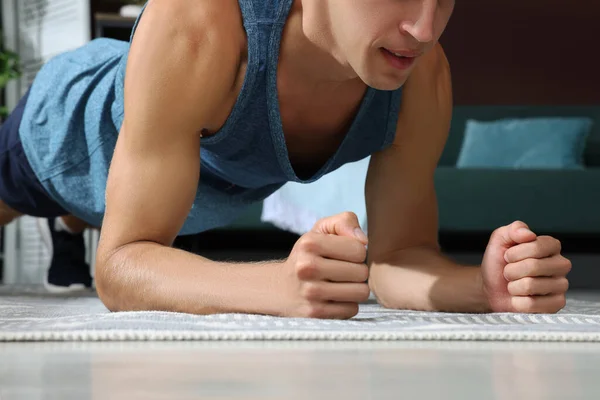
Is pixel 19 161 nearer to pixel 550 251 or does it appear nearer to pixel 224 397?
pixel 550 251

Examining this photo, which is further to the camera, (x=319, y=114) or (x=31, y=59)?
(x=31, y=59)

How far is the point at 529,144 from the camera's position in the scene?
3771 millimetres

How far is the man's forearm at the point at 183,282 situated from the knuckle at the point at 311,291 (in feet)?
0.15

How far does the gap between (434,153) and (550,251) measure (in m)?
0.38

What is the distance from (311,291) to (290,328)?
86 millimetres

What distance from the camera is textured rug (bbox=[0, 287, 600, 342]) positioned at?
850 millimetres

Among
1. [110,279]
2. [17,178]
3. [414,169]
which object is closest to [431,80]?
[414,169]

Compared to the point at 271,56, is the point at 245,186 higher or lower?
lower

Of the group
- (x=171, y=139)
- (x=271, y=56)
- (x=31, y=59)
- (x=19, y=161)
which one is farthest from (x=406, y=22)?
(x=31, y=59)

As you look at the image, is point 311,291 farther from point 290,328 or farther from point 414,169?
point 414,169

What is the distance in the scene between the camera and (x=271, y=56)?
118cm

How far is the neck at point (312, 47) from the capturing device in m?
1.16

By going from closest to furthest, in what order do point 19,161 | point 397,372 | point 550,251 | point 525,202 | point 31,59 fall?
point 397,372, point 550,251, point 19,161, point 525,202, point 31,59

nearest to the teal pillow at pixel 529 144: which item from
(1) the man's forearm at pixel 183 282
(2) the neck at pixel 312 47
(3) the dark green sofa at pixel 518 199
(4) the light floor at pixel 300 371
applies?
(3) the dark green sofa at pixel 518 199
